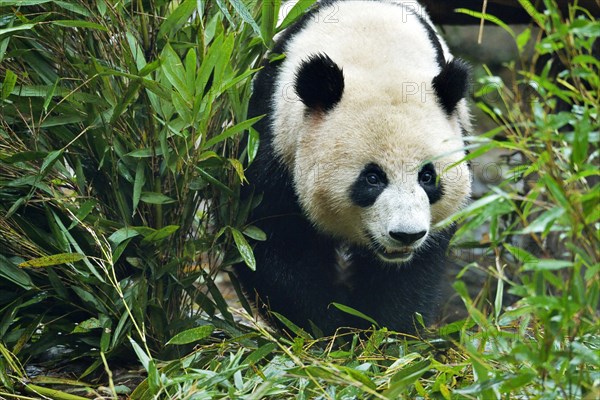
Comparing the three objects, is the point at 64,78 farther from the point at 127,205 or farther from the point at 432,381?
the point at 432,381

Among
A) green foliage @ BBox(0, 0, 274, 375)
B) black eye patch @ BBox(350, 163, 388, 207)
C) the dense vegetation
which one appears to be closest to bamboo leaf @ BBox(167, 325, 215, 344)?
the dense vegetation

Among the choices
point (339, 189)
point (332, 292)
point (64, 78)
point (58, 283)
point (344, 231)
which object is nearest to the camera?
point (64, 78)

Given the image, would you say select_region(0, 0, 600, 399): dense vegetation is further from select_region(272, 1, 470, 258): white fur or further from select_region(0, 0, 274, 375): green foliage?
select_region(272, 1, 470, 258): white fur

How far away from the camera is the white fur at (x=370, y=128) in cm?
312

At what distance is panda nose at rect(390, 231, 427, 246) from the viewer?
9.66 feet

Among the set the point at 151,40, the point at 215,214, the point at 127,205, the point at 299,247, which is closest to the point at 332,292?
the point at 299,247

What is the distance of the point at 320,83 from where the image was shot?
321 cm

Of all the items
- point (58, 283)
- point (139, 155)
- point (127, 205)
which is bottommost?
point (58, 283)

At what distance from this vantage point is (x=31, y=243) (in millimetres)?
2924

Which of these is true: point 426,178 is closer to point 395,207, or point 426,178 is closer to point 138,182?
point 395,207

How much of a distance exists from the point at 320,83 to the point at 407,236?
701mm

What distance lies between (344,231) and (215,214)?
54 centimetres

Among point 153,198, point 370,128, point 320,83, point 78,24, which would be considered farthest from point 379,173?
point 78,24

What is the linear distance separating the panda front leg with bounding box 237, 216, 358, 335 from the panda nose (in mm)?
604
